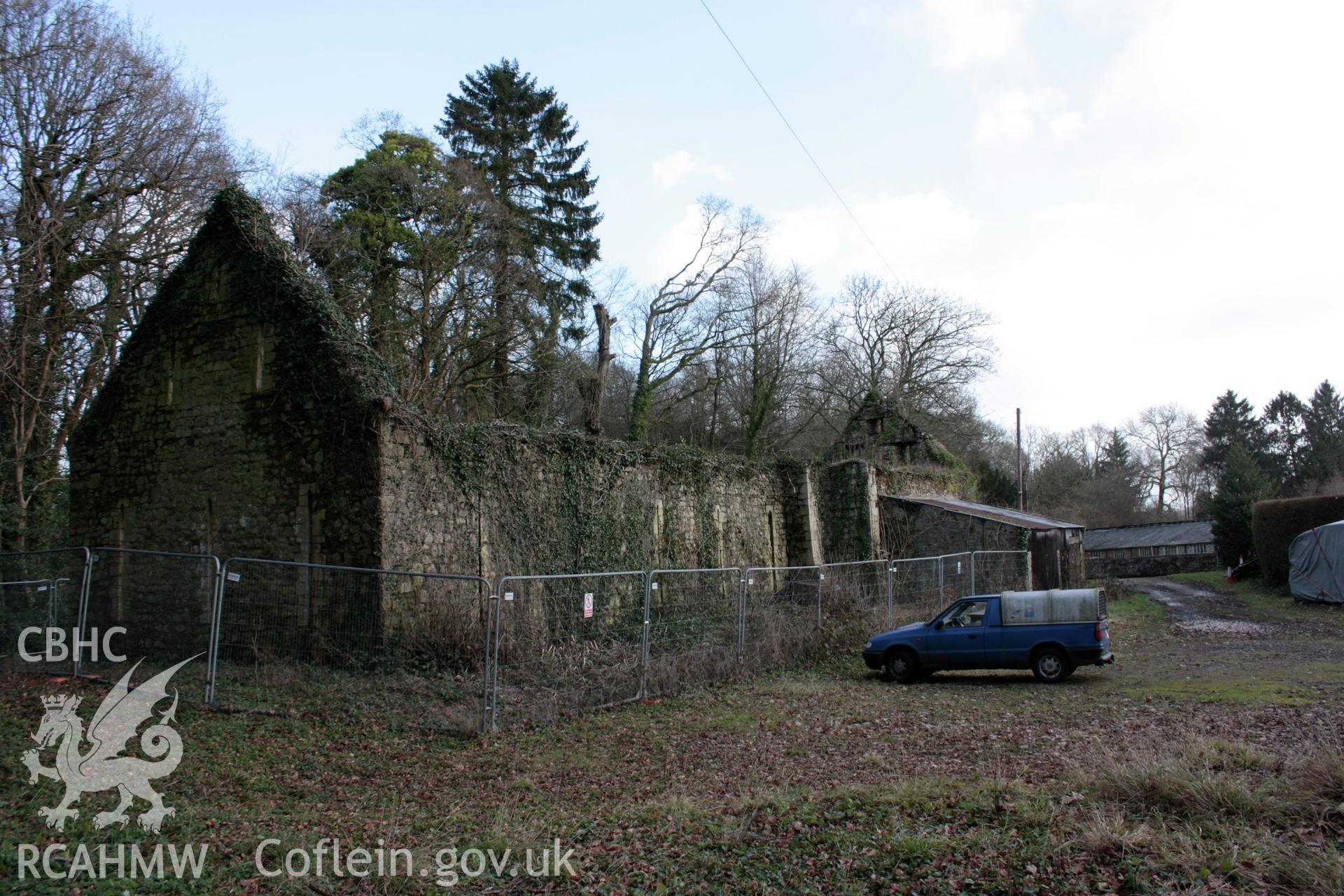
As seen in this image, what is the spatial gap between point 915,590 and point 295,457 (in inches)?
461

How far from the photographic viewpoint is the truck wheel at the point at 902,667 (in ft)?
40.4

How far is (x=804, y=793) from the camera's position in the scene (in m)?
6.18

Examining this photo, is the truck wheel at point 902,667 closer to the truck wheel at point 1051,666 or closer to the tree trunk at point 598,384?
the truck wheel at point 1051,666

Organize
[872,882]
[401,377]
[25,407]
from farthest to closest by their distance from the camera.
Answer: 1. [401,377]
2. [25,407]
3. [872,882]

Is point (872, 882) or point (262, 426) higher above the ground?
point (262, 426)

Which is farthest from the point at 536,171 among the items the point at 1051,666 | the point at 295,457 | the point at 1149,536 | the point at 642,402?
the point at 1149,536

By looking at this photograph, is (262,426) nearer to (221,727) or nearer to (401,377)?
(221,727)

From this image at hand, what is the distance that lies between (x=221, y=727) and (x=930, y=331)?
3978 cm

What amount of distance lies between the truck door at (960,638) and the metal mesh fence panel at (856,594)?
2207 millimetres

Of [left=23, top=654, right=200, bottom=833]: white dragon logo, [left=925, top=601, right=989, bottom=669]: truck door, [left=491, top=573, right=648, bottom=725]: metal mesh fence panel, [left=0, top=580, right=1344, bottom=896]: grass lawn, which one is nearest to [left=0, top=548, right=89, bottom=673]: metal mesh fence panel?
[left=0, top=580, right=1344, bottom=896]: grass lawn

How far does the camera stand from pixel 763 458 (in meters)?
Result: 22.4

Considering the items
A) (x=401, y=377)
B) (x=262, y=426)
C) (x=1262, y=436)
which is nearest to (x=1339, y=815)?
(x=262, y=426)

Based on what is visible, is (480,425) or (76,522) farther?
(76,522)

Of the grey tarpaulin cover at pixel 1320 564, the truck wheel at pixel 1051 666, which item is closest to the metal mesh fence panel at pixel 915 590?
the truck wheel at pixel 1051 666
